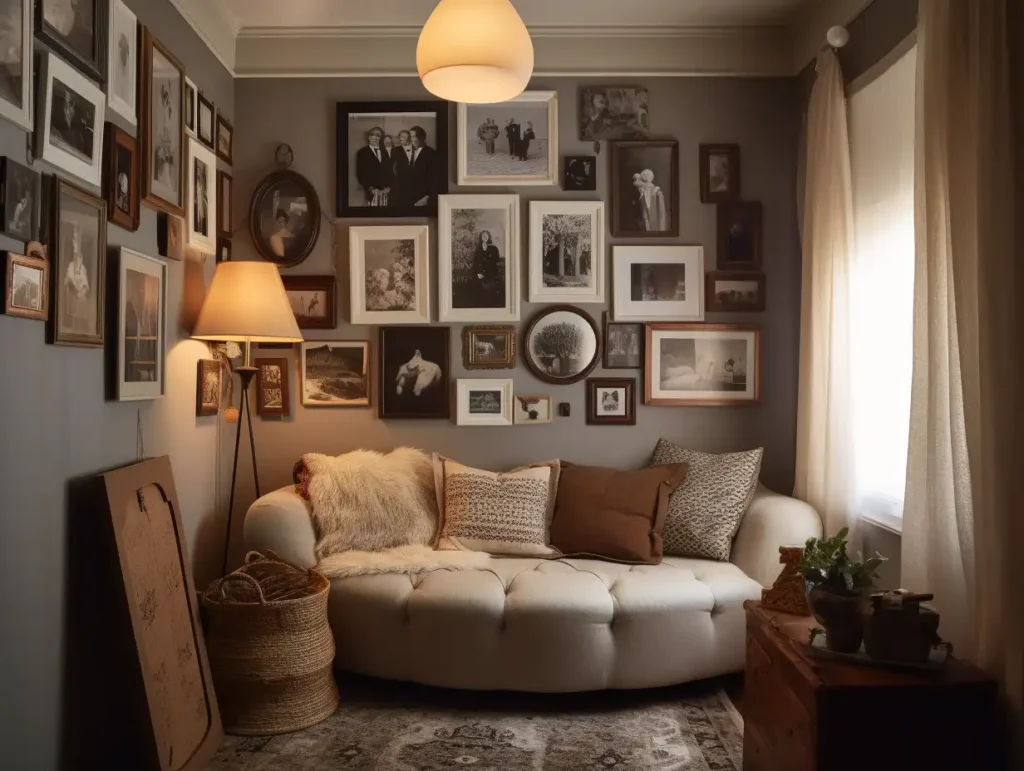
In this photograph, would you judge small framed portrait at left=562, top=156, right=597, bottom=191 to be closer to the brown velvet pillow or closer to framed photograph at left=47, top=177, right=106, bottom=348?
the brown velvet pillow

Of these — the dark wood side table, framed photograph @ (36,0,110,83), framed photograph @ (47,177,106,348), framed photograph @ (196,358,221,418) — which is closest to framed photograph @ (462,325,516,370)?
framed photograph @ (196,358,221,418)

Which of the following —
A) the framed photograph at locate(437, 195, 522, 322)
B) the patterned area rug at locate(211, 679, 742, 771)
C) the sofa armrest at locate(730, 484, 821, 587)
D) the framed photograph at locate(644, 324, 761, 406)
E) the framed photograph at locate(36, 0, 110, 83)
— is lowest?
the patterned area rug at locate(211, 679, 742, 771)

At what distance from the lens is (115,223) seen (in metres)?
2.70

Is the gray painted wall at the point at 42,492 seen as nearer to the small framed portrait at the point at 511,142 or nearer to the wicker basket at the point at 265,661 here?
the wicker basket at the point at 265,661

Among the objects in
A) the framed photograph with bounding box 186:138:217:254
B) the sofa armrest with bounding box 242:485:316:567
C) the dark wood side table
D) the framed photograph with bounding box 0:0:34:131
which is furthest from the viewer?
the framed photograph with bounding box 186:138:217:254

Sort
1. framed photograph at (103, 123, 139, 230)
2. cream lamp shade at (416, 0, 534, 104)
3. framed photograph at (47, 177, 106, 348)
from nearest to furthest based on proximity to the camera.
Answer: cream lamp shade at (416, 0, 534, 104) → framed photograph at (47, 177, 106, 348) → framed photograph at (103, 123, 139, 230)

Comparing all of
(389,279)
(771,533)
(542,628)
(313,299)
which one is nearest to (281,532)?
(542,628)

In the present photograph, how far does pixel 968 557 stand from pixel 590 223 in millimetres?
2350

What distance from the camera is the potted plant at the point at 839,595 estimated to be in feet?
6.91

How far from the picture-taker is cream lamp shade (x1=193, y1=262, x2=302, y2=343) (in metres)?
3.29

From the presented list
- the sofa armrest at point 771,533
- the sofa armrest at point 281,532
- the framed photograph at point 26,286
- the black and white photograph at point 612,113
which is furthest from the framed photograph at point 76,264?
the sofa armrest at point 771,533

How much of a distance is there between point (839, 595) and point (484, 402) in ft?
7.18

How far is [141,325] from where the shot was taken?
2859mm

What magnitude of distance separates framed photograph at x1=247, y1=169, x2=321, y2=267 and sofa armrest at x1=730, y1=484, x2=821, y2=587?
2435 millimetres
